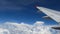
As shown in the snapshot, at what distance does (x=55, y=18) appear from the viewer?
26.5 feet

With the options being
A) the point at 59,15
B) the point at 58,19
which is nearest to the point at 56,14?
the point at 59,15

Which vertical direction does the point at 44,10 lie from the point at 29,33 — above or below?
below

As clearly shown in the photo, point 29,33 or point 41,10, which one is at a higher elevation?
point 29,33

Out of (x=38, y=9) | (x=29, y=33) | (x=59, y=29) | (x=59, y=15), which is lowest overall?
(x=59, y=29)

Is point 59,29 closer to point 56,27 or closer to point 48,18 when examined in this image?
point 56,27

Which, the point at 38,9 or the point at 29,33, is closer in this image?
the point at 38,9

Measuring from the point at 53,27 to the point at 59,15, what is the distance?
0.64 m

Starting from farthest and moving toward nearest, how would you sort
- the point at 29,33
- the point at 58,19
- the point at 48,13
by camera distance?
the point at 29,33, the point at 48,13, the point at 58,19

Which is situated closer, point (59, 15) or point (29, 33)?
point (59, 15)

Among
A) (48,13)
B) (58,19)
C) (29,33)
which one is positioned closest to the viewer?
(58,19)

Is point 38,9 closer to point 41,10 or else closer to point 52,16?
point 41,10

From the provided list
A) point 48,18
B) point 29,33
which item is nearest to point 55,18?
point 48,18

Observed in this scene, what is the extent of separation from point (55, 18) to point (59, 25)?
0.57 metres

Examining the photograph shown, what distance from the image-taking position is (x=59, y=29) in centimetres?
834
